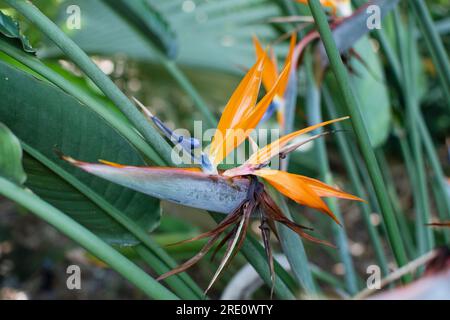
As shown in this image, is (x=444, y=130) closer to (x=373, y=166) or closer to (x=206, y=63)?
(x=206, y=63)

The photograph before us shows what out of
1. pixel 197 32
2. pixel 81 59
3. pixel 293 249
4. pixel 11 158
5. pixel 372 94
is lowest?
pixel 293 249

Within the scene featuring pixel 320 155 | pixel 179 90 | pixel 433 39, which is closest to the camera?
pixel 433 39

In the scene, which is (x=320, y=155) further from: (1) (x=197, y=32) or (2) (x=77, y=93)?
(1) (x=197, y=32)

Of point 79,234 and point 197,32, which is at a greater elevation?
point 197,32

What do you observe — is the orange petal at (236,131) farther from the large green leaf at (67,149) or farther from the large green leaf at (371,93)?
the large green leaf at (371,93)

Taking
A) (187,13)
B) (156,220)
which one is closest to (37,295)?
(187,13)

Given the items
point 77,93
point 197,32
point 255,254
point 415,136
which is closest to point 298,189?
point 255,254

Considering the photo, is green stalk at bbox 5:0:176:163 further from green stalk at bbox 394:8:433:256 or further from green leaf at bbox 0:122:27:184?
green stalk at bbox 394:8:433:256
